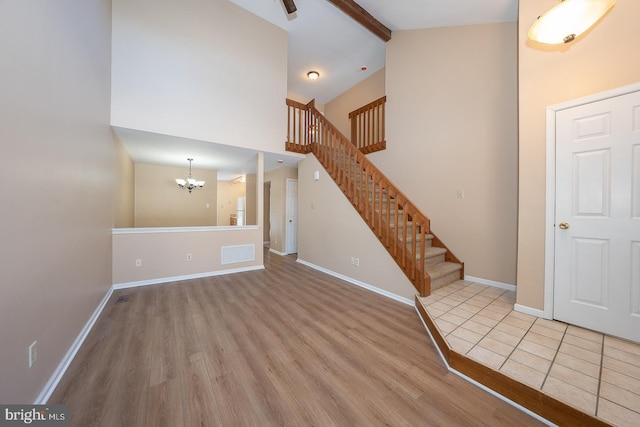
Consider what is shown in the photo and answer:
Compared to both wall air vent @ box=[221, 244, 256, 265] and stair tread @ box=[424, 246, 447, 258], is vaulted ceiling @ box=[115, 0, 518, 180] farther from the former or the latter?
stair tread @ box=[424, 246, 447, 258]

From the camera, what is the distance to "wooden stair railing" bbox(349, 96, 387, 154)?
14.9ft

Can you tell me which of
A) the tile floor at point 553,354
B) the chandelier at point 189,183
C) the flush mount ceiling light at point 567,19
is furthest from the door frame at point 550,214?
the chandelier at point 189,183

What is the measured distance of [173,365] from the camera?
5.43 feet

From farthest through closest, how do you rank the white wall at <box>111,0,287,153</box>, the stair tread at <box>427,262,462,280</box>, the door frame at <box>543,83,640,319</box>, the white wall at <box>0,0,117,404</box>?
the white wall at <box>111,0,287,153</box> < the stair tread at <box>427,262,462,280</box> < the door frame at <box>543,83,640,319</box> < the white wall at <box>0,0,117,404</box>

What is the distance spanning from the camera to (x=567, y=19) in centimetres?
161

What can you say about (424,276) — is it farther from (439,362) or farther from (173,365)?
(173,365)

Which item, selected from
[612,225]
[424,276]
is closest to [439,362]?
[424,276]

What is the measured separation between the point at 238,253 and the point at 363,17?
483 centimetres

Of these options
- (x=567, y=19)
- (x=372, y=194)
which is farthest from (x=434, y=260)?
(x=567, y=19)

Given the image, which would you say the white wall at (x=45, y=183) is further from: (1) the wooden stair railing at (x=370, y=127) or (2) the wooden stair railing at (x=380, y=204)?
(1) the wooden stair railing at (x=370, y=127)

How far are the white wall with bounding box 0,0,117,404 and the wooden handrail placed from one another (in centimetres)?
288

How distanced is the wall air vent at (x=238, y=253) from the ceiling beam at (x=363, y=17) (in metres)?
4.47

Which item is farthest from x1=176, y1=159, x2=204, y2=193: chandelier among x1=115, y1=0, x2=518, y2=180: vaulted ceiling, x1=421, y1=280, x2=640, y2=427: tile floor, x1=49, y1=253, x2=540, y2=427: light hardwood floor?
x1=421, y1=280, x2=640, y2=427: tile floor

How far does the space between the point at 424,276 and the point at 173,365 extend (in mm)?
2634
